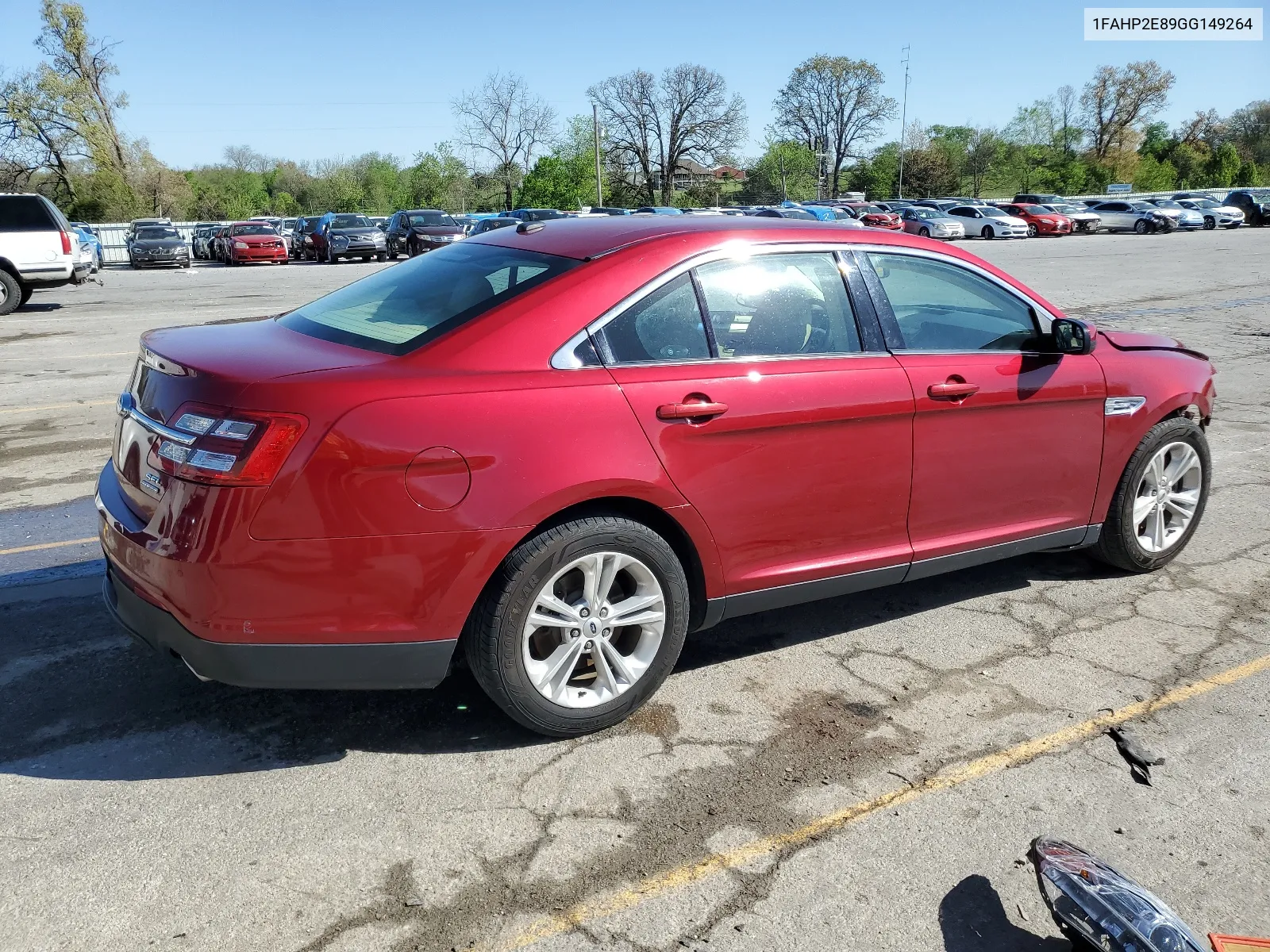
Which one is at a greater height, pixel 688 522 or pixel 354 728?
pixel 688 522

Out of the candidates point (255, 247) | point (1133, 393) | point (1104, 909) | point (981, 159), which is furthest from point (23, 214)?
point (981, 159)

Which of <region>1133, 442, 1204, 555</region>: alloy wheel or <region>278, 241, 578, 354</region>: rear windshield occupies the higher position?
<region>278, 241, 578, 354</region>: rear windshield

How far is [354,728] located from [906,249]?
9.11 ft

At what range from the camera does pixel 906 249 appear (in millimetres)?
4180

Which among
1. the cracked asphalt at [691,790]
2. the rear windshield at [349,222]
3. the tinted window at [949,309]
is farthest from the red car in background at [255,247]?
the tinted window at [949,309]

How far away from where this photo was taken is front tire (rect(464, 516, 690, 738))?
317 cm

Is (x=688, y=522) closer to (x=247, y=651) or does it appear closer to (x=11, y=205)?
(x=247, y=651)

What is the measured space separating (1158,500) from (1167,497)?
67 millimetres

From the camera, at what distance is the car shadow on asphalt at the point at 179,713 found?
128 inches

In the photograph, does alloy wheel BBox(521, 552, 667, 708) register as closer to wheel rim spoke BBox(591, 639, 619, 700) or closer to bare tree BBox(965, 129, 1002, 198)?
wheel rim spoke BBox(591, 639, 619, 700)

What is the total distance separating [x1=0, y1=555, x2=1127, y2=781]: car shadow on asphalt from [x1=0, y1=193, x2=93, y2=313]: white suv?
1439cm

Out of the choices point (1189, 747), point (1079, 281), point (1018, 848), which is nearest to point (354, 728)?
point (1018, 848)

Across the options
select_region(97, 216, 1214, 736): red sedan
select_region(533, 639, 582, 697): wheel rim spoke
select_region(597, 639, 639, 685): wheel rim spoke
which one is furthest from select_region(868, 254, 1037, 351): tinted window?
select_region(533, 639, 582, 697): wheel rim spoke

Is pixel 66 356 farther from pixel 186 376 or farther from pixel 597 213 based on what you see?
pixel 597 213
